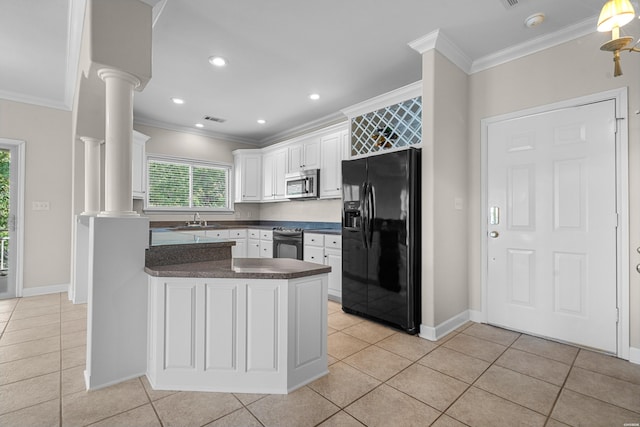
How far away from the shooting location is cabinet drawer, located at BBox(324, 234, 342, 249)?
385 centimetres

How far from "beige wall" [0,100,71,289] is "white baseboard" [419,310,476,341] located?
15.6 feet

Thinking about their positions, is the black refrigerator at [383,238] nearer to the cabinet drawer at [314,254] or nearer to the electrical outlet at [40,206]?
the cabinet drawer at [314,254]

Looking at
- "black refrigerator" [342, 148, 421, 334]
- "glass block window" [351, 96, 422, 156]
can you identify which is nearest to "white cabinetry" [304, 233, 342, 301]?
"black refrigerator" [342, 148, 421, 334]

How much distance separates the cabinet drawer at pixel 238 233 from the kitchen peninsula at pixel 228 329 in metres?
3.54

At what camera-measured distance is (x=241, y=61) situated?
3.16 metres

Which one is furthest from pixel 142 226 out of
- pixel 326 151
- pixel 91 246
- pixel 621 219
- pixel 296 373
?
pixel 621 219

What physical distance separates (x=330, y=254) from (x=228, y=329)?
7.25 ft

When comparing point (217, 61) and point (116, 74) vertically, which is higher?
point (217, 61)

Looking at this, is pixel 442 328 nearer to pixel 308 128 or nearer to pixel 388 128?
pixel 388 128

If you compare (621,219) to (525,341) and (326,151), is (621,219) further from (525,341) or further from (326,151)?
(326,151)

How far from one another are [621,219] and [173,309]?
10.8 feet

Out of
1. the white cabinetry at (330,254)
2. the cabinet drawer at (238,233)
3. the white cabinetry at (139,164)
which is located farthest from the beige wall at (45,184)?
the white cabinetry at (330,254)

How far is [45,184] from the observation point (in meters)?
4.20

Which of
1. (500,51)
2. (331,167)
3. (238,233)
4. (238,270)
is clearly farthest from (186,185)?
(500,51)
